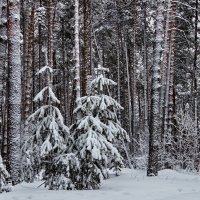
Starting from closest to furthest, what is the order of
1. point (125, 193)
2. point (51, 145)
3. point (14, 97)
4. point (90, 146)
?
point (125, 193), point (90, 146), point (51, 145), point (14, 97)

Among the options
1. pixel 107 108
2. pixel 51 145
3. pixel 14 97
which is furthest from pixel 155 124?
pixel 14 97

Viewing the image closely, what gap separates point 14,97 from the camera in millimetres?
9984

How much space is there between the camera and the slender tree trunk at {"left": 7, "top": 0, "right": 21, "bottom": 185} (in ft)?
32.3

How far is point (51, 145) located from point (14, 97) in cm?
153

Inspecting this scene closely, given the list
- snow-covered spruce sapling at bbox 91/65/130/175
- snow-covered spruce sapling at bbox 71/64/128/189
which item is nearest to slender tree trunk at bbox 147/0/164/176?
snow-covered spruce sapling at bbox 91/65/130/175

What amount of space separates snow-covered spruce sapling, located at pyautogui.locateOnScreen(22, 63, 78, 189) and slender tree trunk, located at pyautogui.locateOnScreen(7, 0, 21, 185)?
421 mm

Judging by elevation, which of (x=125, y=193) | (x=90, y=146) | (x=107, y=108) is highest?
(x=107, y=108)

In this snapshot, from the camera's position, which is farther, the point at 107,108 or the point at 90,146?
the point at 107,108

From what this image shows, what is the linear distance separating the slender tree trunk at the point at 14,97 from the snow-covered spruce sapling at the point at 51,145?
42 centimetres

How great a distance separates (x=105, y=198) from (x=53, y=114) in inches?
110

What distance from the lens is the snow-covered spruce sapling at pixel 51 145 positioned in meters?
9.53

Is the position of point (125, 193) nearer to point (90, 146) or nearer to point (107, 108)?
point (90, 146)

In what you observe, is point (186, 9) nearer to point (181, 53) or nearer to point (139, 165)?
point (181, 53)

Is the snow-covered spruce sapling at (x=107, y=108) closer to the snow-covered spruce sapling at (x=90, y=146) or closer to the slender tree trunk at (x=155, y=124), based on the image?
the snow-covered spruce sapling at (x=90, y=146)
